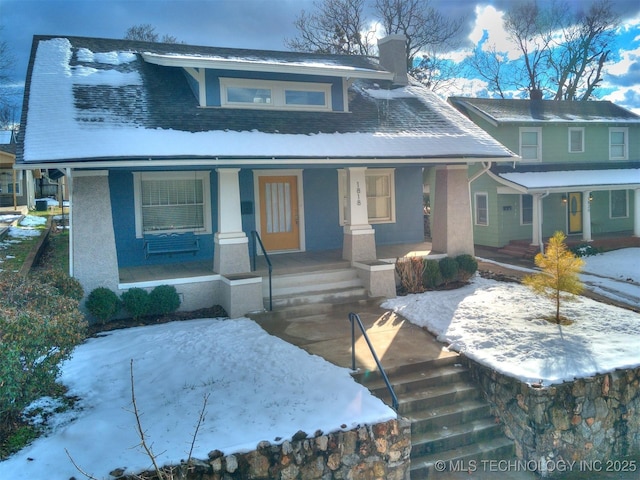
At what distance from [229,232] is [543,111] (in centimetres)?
1620

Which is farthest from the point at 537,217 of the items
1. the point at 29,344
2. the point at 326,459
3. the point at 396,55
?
the point at 29,344

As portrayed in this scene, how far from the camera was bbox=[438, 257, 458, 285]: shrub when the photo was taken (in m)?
12.3

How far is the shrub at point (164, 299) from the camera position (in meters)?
9.92

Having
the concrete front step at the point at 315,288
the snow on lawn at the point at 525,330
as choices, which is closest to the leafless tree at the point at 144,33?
the concrete front step at the point at 315,288

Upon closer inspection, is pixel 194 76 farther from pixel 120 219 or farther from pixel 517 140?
pixel 517 140

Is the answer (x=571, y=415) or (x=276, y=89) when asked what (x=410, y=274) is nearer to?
(x=571, y=415)

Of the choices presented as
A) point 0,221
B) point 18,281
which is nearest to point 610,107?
point 18,281

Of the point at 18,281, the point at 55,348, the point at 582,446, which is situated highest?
the point at 18,281

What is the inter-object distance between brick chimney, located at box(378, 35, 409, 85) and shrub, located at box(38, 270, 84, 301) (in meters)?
11.2

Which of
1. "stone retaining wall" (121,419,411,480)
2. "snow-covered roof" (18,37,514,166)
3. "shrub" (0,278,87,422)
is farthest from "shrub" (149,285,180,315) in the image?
"stone retaining wall" (121,419,411,480)

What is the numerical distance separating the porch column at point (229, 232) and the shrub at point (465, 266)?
5.07 m

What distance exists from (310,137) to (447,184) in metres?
3.64

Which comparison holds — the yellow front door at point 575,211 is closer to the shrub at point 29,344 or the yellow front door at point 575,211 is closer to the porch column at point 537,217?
the porch column at point 537,217

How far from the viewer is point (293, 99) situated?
43.2 feet
